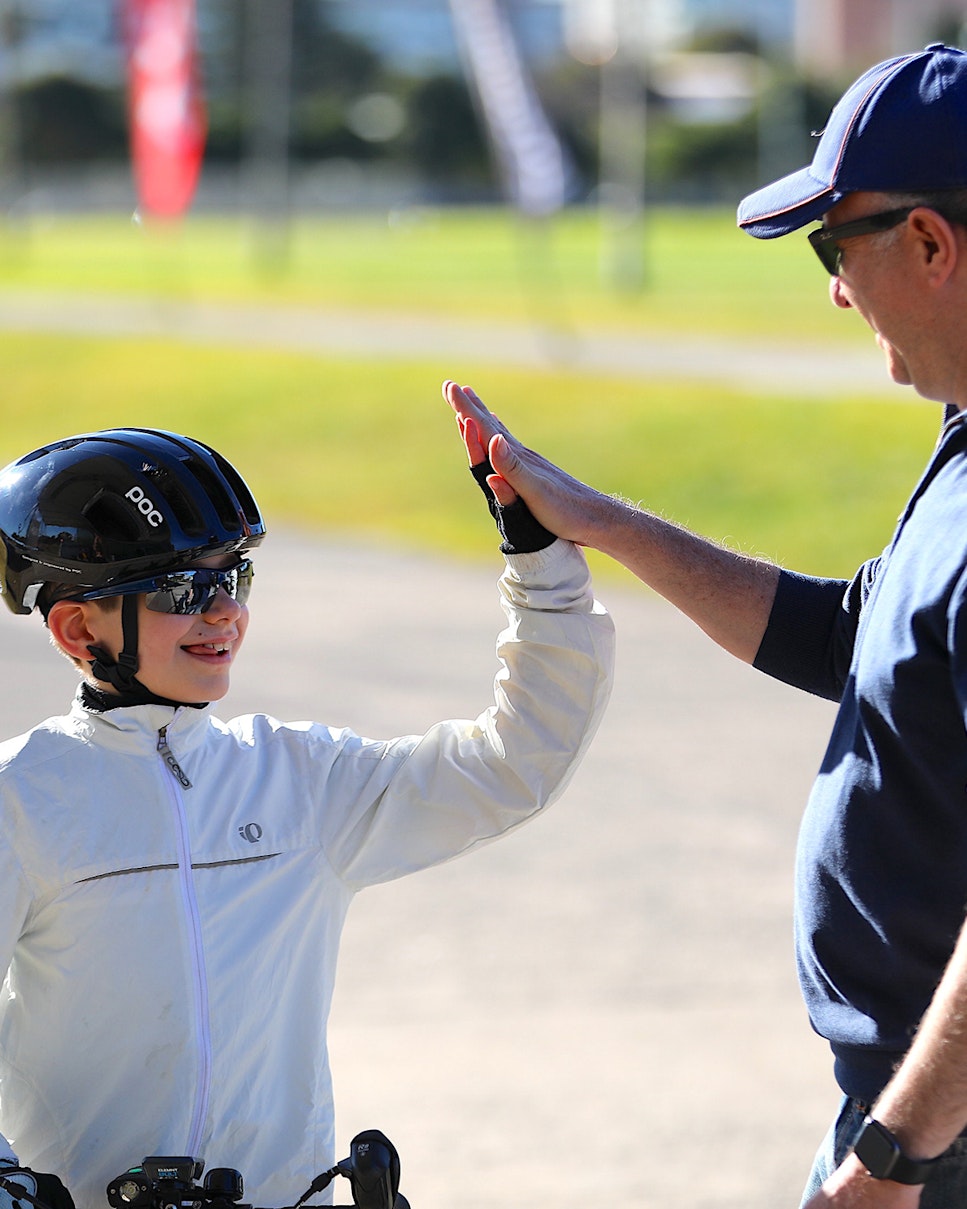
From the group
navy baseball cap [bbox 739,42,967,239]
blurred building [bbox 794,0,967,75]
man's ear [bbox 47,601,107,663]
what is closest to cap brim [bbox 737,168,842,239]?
navy baseball cap [bbox 739,42,967,239]

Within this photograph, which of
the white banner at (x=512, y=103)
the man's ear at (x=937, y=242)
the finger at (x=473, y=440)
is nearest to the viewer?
the man's ear at (x=937, y=242)

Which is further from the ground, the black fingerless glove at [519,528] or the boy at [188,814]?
the black fingerless glove at [519,528]

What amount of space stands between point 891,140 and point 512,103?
60.9 ft

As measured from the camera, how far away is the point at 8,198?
6550 cm

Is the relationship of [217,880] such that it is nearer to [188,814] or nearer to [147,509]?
[188,814]

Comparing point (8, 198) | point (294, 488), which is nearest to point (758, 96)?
point (8, 198)

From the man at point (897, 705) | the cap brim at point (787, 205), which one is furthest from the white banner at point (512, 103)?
the man at point (897, 705)

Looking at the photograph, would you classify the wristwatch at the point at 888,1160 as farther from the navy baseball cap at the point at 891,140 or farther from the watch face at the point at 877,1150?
the navy baseball cap at the point at 891,140

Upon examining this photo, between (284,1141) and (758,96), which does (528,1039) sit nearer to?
(284,1141)

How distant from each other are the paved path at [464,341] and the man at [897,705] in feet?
45.1

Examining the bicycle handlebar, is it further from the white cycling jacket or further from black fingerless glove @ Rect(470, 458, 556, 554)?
black fingerless glove @ Rect(470, 458, 556, 554)

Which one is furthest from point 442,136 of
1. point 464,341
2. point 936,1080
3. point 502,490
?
point 936,1080

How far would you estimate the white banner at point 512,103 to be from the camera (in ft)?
66.1

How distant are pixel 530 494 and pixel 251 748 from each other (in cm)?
53
